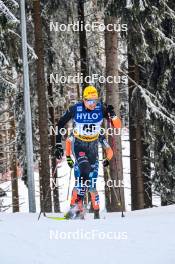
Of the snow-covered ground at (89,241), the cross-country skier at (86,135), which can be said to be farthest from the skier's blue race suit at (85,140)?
the snow-covered ground at (89,241)

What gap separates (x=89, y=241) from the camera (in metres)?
6.23

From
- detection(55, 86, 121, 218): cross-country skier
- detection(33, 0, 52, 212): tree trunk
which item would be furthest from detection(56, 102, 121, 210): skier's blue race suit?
detection(33, 0, 52, 212): tree trunk

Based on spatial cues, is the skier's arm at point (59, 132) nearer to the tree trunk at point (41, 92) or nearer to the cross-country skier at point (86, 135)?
the cross-country skier at point (86, 135)

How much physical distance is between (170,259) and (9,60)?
7758 millimetres

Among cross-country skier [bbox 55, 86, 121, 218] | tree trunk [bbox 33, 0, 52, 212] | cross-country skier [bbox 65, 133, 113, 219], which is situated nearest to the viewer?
cross-country skier [bbox 55, 86, 121, 218]

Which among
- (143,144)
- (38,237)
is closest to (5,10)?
(38,237)

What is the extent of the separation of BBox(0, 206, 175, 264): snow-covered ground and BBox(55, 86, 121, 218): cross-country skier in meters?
1.10

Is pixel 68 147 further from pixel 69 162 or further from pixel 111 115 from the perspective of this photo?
pixel 111 115

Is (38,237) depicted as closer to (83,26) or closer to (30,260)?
(30,260)

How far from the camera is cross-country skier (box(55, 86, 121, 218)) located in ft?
27.2

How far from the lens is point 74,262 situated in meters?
5.43

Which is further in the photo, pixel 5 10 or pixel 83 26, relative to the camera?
pixel 83 26

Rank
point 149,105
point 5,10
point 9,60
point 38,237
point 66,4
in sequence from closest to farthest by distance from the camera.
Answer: point 38,237
point 5,10
point 9,60
point 149,105
point 66,4

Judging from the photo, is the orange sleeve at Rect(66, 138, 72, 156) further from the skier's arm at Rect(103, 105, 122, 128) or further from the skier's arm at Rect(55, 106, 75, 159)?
the skier's arm at Rect(103, 105, 122, 128)
